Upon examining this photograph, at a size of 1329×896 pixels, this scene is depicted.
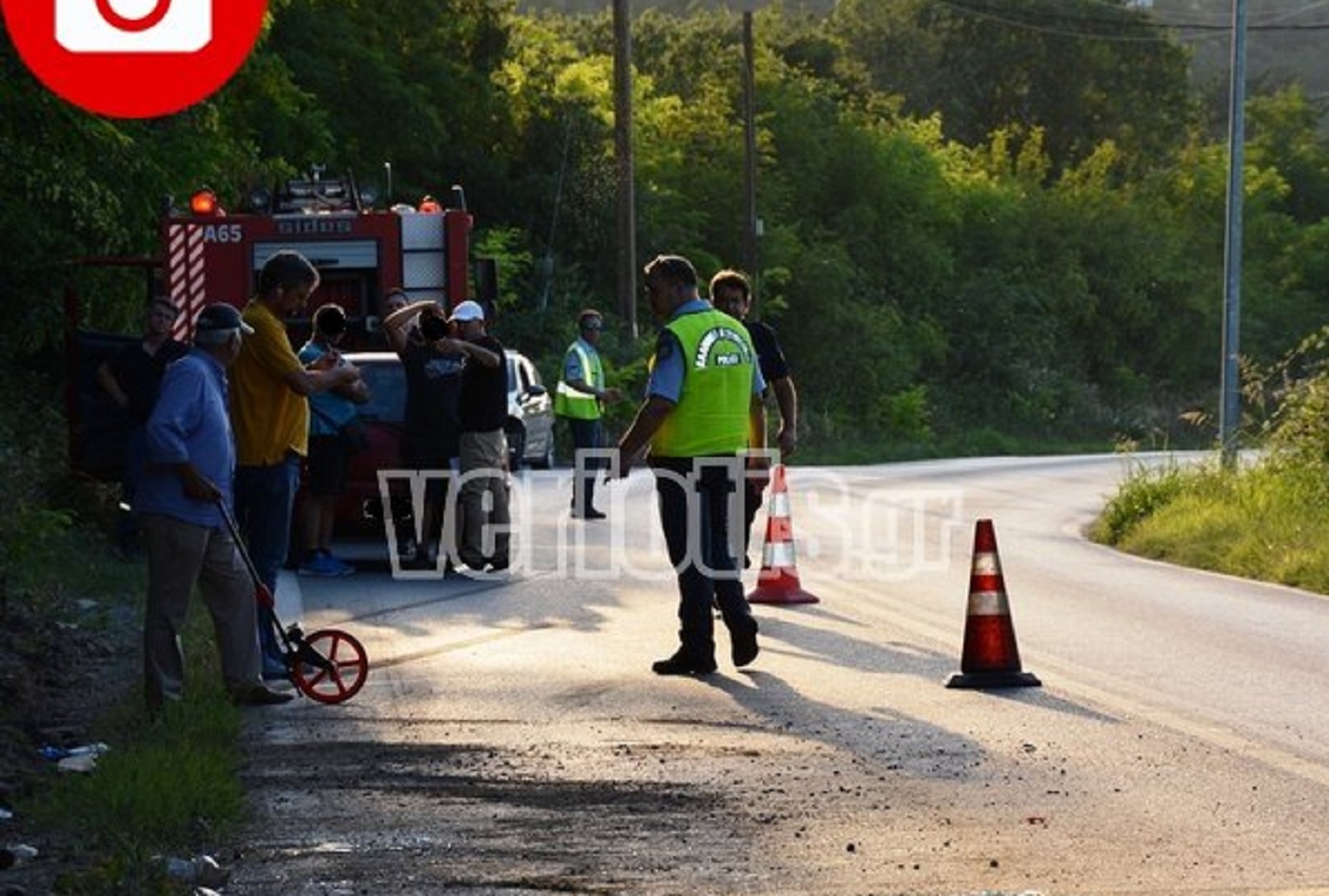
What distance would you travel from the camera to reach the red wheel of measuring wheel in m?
12.1

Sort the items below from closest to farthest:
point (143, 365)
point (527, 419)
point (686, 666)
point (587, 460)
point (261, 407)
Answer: point (261, 407) < point (686, 666) < point (143, 365) < point (587, 460) < point (527, 419)

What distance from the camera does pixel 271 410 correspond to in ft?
42.0

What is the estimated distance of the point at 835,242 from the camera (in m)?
61.0

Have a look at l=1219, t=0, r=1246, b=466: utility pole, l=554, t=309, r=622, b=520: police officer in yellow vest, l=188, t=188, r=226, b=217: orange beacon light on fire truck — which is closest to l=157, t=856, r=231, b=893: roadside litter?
l=554, t=309, r=622, b=520: police officer in yellow vest

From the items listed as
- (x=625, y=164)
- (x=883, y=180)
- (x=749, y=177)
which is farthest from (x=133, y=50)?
(x=883, y=180)

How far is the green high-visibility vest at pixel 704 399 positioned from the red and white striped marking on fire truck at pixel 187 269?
11.0 metres

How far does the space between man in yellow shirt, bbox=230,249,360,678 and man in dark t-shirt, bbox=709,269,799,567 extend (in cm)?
269

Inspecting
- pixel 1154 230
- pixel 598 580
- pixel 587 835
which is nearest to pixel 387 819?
pixel 587 835

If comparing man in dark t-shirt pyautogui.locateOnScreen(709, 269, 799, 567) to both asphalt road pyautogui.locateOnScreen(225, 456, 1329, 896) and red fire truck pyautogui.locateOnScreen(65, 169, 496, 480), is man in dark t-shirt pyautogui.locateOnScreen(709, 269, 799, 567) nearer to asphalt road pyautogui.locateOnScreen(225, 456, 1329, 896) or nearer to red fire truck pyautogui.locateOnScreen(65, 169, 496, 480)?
asphalt road pyautogui.locateOnScreen(225, 456, 1329, 896)

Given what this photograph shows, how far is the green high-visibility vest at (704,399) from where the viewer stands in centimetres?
1326

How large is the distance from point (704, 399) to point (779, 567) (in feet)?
11.9

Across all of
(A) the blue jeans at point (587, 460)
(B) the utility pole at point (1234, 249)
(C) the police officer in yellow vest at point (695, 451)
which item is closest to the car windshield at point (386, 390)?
(A) the blue jeans at point (587, 460)

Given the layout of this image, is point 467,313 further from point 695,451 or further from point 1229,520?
point 1229,520

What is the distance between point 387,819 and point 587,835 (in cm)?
75
